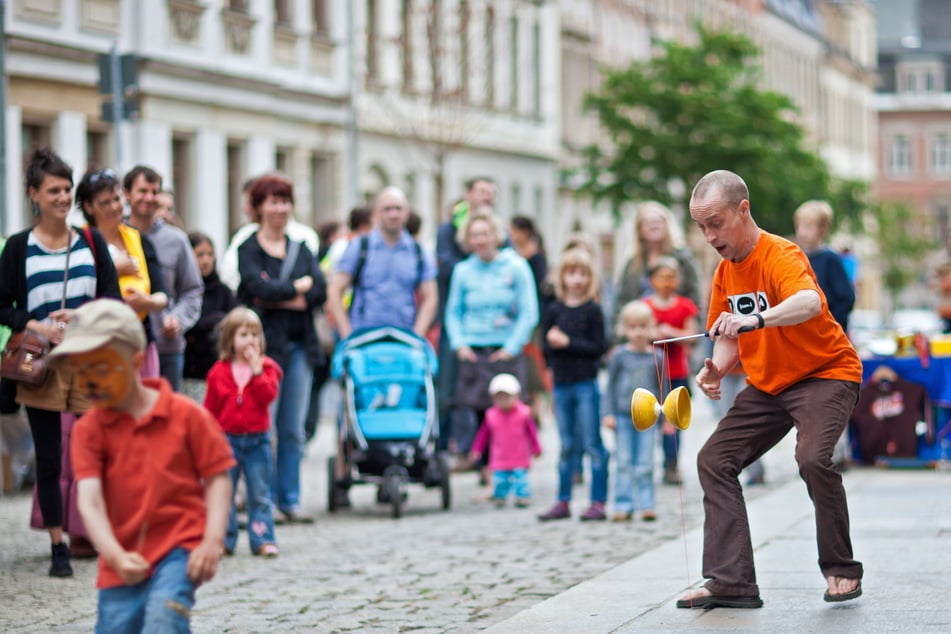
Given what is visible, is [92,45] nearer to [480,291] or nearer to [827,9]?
[480,291]

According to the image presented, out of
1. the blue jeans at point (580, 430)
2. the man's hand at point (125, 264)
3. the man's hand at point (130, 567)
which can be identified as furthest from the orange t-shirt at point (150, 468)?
the blue jeans at point (580, 430)

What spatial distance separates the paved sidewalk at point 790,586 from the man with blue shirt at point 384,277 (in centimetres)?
277

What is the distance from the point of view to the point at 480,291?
47.7ft

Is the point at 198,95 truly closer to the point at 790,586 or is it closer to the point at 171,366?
the point at 171,366

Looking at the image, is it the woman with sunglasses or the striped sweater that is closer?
the striped sweater

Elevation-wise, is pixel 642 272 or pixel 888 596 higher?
pixel 642 272

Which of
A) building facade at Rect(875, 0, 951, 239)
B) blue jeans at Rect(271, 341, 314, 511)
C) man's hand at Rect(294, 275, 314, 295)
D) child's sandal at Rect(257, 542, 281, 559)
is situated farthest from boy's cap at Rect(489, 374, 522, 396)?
building facade at Rect(875, 0, 951, 239)

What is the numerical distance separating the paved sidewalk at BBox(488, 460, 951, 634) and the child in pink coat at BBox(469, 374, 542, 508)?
6.00 feet

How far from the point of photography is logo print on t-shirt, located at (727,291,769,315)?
27.5 feet

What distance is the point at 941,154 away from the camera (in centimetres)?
11969

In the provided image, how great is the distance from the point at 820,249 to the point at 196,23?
63.8 feet

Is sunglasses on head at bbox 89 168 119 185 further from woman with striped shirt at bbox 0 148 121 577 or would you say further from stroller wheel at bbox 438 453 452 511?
stroller wheel at bbox 438 453 452 511

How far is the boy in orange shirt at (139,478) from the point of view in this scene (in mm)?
6000

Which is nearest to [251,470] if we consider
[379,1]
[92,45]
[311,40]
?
[92,45]
